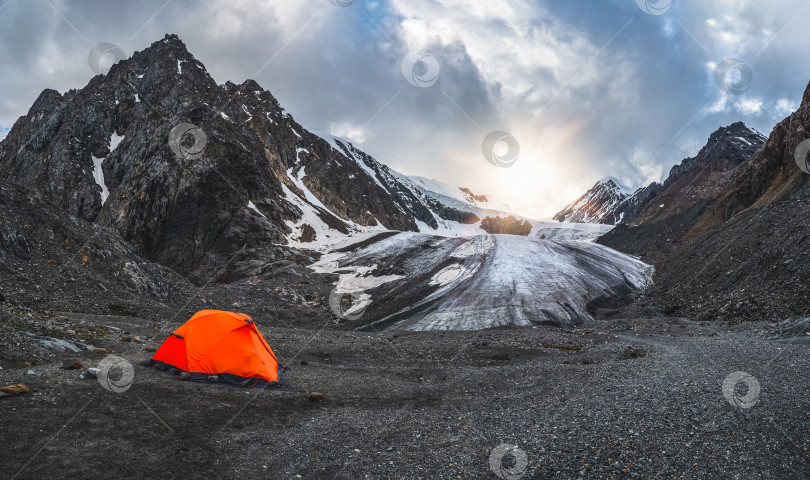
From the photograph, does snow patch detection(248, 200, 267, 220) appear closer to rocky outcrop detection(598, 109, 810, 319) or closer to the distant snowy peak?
rocky outcrop detection(598, 109, 810, 319)

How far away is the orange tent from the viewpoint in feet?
49.9

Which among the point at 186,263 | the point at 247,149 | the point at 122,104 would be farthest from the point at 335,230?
the point at 122,104

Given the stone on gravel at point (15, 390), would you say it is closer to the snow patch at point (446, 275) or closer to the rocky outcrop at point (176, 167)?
the snow patch at point (446, 275)

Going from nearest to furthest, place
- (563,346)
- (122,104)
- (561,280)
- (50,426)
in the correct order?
(50,426) → (563,346) → (561,280) → (122,104)

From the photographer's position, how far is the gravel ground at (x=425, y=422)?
25.6 ft

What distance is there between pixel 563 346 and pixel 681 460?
57.3 feet

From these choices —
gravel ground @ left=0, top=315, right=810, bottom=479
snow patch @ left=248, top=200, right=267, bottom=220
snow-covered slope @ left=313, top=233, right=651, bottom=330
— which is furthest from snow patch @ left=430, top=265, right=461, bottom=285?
snow patch @ left=248, top=200, right=267, bottom=220

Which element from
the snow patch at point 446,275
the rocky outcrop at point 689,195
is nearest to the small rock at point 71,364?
the snow patch at point 446,275

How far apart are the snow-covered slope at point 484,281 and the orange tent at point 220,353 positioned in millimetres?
20311

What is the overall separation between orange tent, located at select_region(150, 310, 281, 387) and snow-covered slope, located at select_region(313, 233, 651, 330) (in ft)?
66.6

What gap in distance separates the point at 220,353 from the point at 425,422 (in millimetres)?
8604

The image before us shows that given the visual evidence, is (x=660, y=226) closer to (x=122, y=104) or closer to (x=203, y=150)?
(x=203, y=150)

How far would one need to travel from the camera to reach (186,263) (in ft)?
248

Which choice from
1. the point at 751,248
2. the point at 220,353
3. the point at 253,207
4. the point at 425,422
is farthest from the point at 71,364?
the point at 253,207
